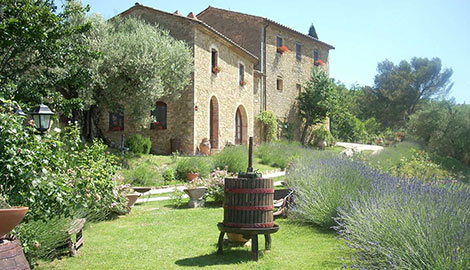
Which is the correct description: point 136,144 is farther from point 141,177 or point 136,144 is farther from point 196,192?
point 196,192

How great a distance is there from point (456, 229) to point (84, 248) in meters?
4.51

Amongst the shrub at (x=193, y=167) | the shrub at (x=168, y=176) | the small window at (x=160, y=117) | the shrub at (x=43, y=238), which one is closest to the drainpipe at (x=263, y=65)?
the small window at (x=160, y=117)

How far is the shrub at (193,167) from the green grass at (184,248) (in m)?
5.70

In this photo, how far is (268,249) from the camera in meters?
5.33

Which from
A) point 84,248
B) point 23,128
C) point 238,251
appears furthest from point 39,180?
point 238,251

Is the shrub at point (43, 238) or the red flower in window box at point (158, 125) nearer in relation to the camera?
the shrub at point (43, 238)

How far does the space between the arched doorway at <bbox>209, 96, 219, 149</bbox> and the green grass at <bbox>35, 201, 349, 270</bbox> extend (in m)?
11.7

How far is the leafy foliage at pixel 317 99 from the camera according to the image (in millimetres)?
26828

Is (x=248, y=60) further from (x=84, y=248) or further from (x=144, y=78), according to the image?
(x=84, y=248)

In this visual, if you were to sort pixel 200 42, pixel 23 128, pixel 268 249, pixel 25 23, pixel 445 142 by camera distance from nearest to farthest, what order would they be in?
pixel 23 128, pixel 268 249, pixel 25 23, pixel 200 42, pixel 445 142

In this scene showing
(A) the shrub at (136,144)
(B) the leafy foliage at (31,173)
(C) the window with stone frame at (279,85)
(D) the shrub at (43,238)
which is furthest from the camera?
(C) the window with stone frame at (279,85)

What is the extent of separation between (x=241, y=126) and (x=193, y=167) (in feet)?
31.0

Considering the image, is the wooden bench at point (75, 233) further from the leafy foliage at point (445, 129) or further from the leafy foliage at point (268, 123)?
the leafy foliage at point (445, 129)

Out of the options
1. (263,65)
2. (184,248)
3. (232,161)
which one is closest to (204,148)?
(232,161)
